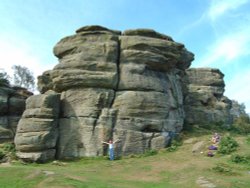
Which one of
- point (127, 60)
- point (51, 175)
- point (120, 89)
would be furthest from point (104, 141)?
point (51, 175)

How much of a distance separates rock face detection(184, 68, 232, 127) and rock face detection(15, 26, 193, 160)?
831 cm

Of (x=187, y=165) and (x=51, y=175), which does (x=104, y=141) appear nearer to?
(x=187, y=165)

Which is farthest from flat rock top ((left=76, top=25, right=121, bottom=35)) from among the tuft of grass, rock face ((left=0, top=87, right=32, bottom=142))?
the tuft of grass

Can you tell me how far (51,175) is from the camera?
18.2m

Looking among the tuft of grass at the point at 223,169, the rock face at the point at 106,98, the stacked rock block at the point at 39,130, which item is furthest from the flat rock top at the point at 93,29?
the tuft of grass at the point at 223,169

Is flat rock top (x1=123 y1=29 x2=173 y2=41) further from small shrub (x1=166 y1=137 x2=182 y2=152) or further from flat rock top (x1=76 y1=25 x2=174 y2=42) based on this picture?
small shrub (x1=166 y1=137 x2=182 y2=152)

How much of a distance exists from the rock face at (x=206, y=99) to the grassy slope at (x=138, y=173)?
40.1ft

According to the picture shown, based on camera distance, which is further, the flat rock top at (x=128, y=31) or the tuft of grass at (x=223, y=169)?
the flat rock top at (x=128, y=31)

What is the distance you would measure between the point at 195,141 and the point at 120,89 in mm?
6826

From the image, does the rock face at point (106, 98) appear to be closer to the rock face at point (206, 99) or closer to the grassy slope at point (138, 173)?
the grassy slope at point (138, 173)

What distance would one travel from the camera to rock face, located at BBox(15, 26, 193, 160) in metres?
26.5

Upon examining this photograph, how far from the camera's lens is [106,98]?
28.1m

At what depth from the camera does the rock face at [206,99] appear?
1535 inches

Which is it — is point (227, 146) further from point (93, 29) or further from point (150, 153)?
point (93, 29)
